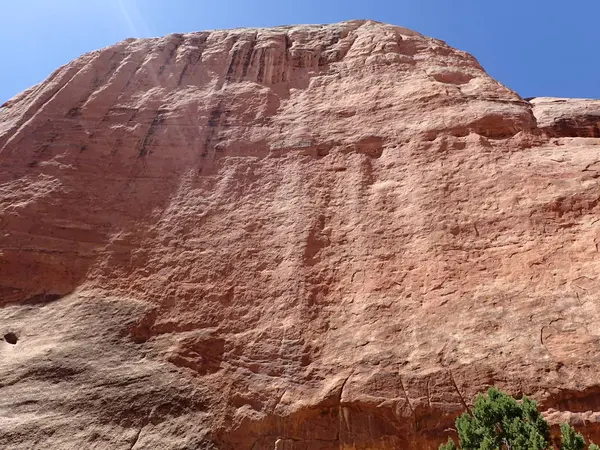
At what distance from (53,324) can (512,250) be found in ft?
30.6

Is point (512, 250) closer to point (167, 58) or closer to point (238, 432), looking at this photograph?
point (238, 432)

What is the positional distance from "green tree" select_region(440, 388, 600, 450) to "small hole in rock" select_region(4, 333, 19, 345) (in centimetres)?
847

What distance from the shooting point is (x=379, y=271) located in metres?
12.1

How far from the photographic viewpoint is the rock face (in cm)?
991

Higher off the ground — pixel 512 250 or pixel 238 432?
pixel 512 250

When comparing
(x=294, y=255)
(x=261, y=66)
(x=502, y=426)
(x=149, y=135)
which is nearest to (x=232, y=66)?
(x=261, y=66)

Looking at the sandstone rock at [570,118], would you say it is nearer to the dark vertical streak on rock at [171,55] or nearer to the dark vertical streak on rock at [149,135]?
the dark vertical streak on rock at [149,135]

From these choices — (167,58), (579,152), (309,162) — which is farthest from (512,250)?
(167,58)

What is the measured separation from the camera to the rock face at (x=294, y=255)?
9906 millimetres

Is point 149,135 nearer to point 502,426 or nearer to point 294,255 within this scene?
point 294,255

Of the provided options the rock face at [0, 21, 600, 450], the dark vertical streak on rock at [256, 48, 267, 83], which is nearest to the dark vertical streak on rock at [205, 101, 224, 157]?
the rock face at [0, 21, 600, 450]

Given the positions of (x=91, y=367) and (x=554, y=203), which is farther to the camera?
(x=554, y=203)

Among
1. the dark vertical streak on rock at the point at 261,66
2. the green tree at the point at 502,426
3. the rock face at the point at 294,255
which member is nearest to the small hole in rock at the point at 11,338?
the rock face at the point at 294,255

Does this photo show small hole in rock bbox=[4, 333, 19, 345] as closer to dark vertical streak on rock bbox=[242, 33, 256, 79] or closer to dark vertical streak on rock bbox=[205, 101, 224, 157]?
dark vertical streak on rock bbox=[205, 101, 224, 157]
